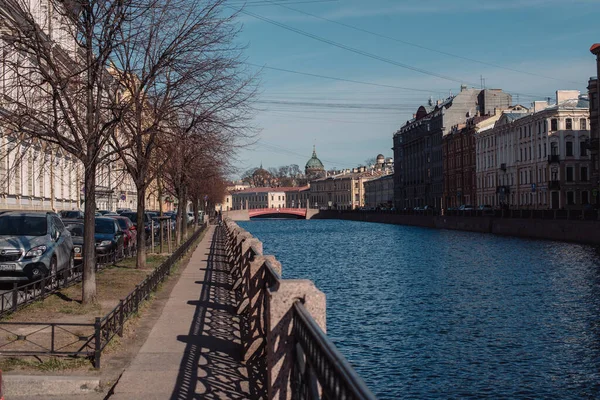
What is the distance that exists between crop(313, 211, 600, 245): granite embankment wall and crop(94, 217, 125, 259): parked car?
3496cm

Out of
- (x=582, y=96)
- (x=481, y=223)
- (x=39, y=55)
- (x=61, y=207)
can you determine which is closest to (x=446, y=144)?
(x=582, y=96)

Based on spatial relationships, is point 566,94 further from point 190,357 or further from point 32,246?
point 190,357

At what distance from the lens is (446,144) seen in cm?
12862

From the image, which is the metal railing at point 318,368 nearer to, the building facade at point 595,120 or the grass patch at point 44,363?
the grass patch at point 44,363

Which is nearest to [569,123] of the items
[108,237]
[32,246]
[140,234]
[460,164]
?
[460,164]

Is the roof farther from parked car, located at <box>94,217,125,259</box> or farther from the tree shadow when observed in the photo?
the tree shadow

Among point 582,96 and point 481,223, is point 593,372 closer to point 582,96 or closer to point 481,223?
point 481,223

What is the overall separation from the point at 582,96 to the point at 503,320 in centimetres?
7256

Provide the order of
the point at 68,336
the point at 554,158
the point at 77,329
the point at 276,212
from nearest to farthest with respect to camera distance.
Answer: the point at 68,336
the point at 77,329
the point at 554,158
the point at 276,212

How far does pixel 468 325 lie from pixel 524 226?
48469 mm

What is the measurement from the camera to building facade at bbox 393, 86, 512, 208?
12589 cm

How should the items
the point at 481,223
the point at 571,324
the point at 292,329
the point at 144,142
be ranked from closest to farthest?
the point at 292,329 < the point at 571,324 < the point at 144,142 < the point at 481,223

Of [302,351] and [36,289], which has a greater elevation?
[302,351]

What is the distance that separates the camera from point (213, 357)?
10.6 m
